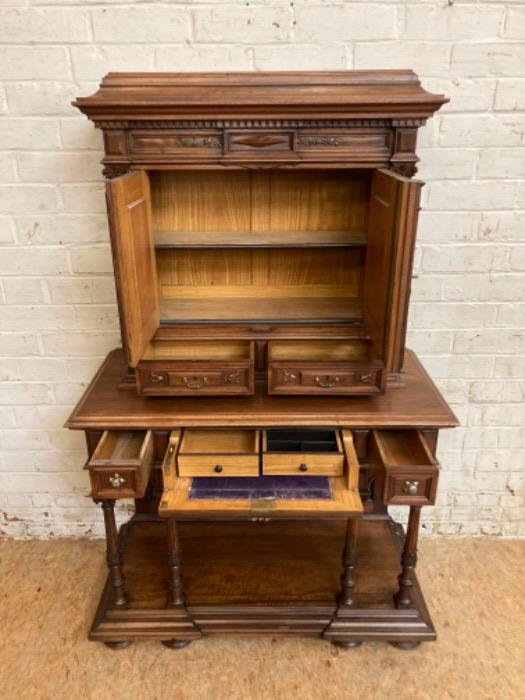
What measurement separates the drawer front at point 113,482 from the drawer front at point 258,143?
1.03 meters

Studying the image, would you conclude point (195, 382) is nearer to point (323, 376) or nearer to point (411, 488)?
point (323, 376)

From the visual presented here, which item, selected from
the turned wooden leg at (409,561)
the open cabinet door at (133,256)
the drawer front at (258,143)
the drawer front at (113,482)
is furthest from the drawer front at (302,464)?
the drawer front at (258,143)

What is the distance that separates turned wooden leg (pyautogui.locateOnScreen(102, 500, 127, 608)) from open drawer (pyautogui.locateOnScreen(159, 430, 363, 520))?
25cm

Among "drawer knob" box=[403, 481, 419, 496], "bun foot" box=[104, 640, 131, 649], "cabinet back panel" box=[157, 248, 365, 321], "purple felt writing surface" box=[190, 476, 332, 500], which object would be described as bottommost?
"bun foot" box=[104, 640, 131, 649]

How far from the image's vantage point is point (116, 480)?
178 cm

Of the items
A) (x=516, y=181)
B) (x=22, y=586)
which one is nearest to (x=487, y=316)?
(x=516, y=181)

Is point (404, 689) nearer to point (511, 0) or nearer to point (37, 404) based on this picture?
point (37, 404)

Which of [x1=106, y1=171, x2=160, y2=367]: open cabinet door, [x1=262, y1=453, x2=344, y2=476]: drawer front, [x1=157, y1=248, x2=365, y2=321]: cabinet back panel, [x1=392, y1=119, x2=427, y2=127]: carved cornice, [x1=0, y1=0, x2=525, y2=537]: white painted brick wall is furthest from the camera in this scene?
[x1=157, y1=248, x2=365, y2=321]: cabinet back panel

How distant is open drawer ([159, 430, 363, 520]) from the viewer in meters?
1.73

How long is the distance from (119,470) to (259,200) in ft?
3.45

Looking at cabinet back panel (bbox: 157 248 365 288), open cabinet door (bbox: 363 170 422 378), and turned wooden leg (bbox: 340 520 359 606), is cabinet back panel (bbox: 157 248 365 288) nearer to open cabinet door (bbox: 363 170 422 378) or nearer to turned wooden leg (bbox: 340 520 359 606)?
open cabinet door (bbox: 363 170 422 378)

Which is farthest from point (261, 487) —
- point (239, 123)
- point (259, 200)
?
point (239, 123)

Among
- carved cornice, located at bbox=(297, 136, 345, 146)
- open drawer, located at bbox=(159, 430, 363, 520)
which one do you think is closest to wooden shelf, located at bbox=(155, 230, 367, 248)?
carved cornice, located at bbox=(297, 136, 345, 146)

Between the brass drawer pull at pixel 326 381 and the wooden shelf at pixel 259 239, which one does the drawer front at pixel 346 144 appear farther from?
the brass drawer pull at pixel 326 381
